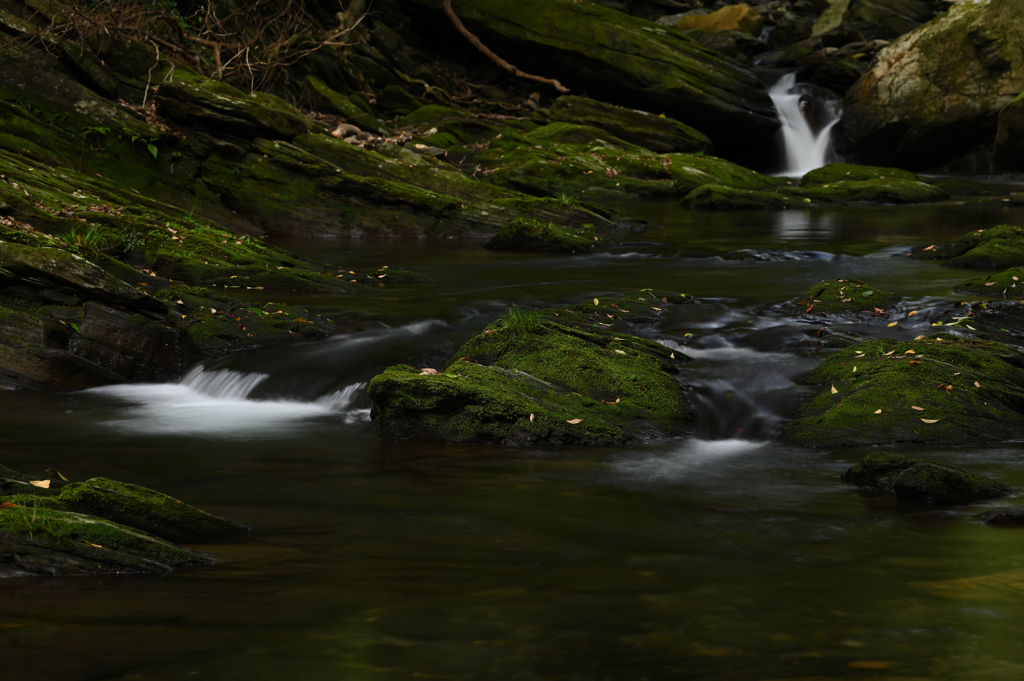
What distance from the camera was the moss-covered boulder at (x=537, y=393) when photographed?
21.6 feet

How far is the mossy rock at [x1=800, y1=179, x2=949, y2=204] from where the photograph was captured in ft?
75.4

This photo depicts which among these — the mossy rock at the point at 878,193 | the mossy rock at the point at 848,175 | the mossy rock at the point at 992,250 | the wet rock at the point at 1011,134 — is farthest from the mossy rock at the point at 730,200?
the mossy rock at the point at 992,250

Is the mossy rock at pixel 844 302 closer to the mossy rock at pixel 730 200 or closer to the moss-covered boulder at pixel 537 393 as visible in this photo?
the moss-covered boulder at pixel 537 393

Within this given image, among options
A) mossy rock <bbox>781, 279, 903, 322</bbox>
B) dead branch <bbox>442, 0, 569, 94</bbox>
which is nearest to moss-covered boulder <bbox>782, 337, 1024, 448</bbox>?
mossy rock <bbox>781, 279, 903, 322</bbox>

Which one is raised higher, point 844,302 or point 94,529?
point 844,302

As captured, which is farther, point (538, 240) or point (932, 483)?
point (538, 240)

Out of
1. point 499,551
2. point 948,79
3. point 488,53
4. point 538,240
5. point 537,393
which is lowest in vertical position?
point 499,551

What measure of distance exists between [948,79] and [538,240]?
1738cm

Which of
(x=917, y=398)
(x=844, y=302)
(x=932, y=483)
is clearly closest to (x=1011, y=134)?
(x=844, y=302)

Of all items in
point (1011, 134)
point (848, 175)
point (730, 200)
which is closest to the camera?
point (730, 200)

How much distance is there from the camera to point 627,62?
2966 centimetres

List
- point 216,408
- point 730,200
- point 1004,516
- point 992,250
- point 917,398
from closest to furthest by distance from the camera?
1. point 1004,516
2. point 917,398
3. point 216,408
4. point 992,250
5. point 730,200

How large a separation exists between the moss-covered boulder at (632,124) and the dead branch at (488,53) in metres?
1.80

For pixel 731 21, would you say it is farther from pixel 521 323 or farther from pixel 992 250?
pixel 521 323
